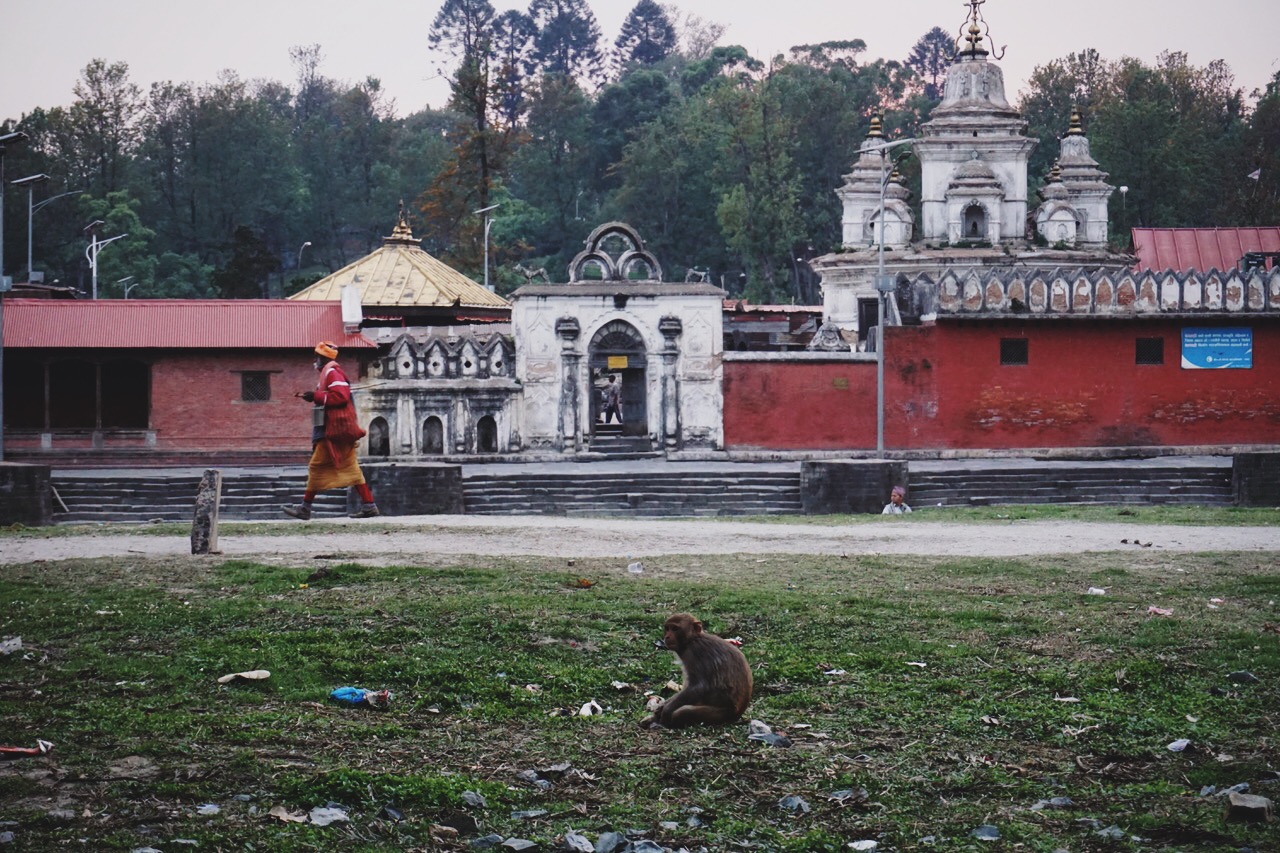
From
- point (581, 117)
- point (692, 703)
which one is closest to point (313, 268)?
point (581, 117)

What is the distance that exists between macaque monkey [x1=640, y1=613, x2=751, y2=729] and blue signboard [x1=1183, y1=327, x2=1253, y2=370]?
84.9ft

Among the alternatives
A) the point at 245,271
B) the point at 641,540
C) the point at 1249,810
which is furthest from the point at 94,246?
the point at 1249,810

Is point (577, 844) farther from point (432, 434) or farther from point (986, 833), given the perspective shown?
point (432, 434)

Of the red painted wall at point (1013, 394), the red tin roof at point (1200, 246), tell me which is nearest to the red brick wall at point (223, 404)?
the red painted wall at point (1013, 394)

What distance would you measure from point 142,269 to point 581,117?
1236 inches

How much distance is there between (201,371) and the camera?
3162 centimetres

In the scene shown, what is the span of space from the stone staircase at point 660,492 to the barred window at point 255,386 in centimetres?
570

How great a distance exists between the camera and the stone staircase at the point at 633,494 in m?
24.4

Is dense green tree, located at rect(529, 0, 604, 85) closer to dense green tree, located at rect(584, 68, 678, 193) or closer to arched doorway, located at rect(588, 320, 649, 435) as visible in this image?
dense green tree, located at rect(584, 68, 678, 193)

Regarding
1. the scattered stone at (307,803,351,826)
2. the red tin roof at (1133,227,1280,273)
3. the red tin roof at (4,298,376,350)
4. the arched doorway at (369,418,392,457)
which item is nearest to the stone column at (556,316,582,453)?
the arched doorway at (369,418,392,457)

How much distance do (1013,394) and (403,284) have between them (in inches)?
616

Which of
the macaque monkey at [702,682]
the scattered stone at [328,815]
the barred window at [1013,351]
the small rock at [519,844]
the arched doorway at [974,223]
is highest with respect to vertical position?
the arched doorway at [974,223]

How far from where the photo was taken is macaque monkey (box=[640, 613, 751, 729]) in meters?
7.86

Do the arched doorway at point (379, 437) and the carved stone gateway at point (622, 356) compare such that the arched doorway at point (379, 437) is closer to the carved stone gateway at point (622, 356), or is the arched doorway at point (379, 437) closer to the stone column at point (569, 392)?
the carved stone gateway at point (622, 356)
